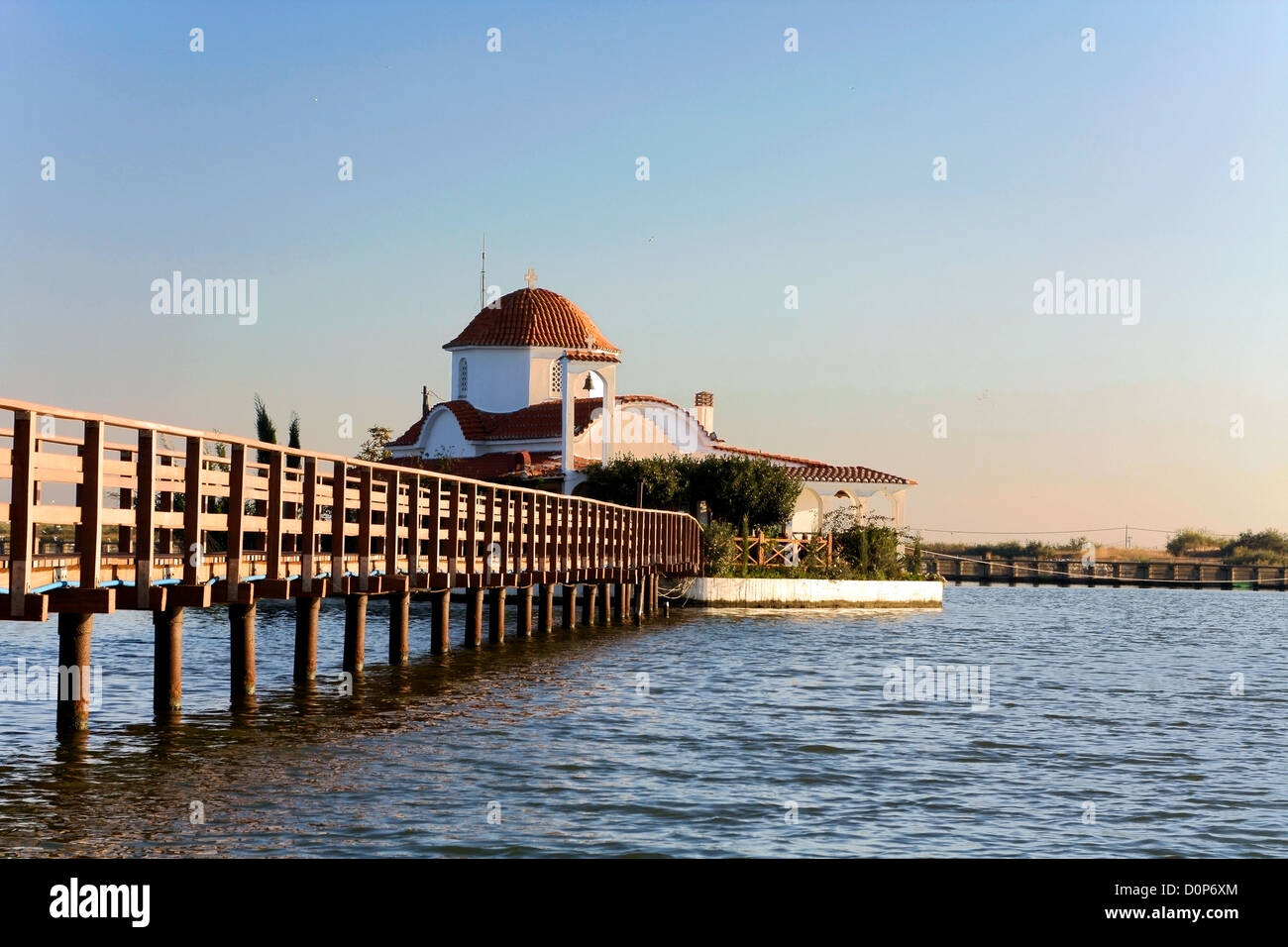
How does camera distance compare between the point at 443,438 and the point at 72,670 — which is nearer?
the point at 72,670

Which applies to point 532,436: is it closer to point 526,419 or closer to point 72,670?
point 526,419

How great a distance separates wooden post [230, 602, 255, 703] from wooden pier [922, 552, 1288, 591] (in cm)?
7996

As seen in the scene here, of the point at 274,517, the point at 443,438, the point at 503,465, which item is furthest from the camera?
the point at 443,438

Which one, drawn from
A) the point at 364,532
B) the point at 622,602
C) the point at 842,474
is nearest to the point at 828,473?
the point at 842,474

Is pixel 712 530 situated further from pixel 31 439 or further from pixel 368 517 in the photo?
pixel 31 439

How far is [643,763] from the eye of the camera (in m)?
17.0

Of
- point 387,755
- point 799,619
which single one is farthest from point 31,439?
point 799,619

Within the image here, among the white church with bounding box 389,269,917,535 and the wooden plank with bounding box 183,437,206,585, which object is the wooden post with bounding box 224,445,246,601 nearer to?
the wooden plank with bounding box 183,437,206,585

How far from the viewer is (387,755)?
16656mm

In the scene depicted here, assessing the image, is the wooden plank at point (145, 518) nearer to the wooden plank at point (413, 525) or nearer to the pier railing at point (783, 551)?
the wooden plank at point (413, 525)

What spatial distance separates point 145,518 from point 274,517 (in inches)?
134

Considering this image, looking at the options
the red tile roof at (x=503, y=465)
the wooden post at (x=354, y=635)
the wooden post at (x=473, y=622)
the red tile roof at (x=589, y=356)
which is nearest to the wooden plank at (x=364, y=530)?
the wooden post at (x=354, y=635)
